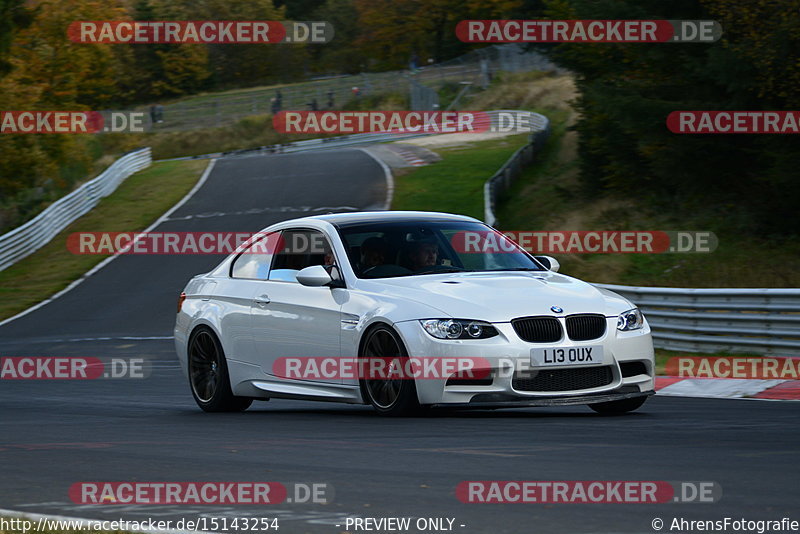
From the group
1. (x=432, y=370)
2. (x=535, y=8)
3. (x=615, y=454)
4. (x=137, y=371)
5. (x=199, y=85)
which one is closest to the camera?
(x=615, y=454)

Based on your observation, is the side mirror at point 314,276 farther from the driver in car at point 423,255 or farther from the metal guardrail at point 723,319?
the metal guardrail at point 723,319

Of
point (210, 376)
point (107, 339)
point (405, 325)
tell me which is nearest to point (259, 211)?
point (107, 339)

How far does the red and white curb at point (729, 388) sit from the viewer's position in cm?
1145

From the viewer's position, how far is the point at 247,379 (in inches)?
436

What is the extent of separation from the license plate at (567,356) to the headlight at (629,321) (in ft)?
1.03

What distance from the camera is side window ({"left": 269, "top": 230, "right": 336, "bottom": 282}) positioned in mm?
10719

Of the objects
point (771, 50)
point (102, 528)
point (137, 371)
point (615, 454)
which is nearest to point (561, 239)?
point (771, 50)

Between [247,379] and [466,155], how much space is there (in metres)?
39.6

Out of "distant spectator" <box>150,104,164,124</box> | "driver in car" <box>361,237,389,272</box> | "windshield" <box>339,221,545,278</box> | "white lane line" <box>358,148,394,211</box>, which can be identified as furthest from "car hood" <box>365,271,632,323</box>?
"distant spectator" <box>150,104,164,124</box>

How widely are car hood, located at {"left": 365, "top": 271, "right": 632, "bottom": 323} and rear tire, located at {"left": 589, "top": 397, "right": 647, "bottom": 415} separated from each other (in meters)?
0.72

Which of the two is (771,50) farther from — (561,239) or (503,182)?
(503,182)

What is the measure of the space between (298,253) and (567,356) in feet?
9.04

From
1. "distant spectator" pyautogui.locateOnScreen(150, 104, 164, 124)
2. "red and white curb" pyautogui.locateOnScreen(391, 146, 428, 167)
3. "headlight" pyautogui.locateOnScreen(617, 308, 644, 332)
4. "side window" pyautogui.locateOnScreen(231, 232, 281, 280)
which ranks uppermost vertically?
"distant spectator" pyautogui.locateOnScreen(150, 104, 164, 124)

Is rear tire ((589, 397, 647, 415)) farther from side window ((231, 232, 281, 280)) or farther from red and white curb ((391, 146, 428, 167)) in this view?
red and white curb ((391, 146, 428, 167))
